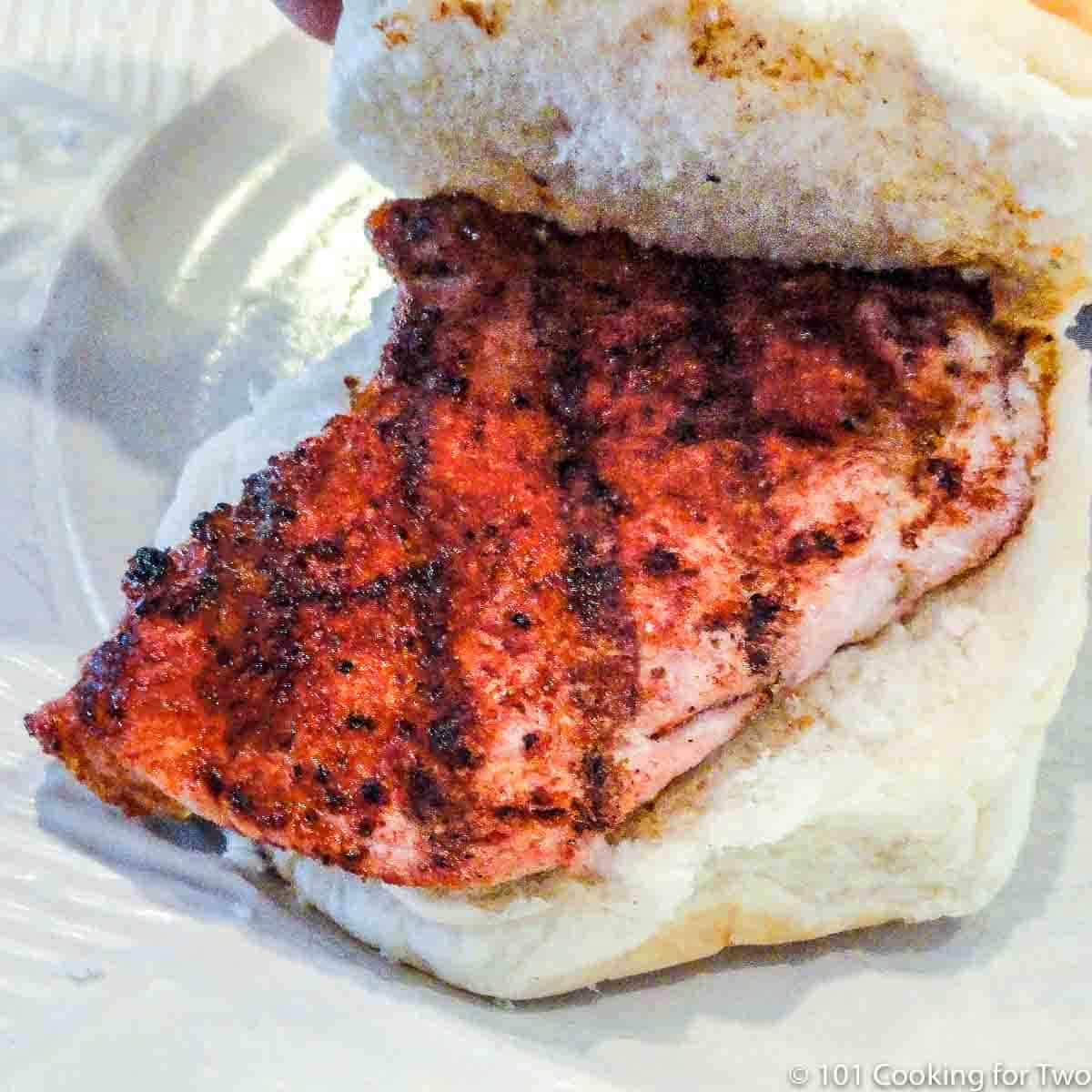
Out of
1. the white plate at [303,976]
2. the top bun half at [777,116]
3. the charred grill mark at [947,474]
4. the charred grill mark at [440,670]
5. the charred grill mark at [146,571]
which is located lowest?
the white plate at [303,976]

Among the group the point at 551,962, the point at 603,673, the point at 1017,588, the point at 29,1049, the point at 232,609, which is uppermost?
the point at 1017,588

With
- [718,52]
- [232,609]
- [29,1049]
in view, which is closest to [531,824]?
[232,609]

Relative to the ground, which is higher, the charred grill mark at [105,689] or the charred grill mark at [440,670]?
the charred grill mark at [440,670]

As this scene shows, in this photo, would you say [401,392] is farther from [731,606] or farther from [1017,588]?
[1017,588]

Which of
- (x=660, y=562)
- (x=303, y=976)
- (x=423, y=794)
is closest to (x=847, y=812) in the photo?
Result: (x=660, y=562)

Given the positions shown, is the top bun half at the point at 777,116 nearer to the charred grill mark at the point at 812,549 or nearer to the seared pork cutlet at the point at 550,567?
the seared pork cutlet at the point at 550,567

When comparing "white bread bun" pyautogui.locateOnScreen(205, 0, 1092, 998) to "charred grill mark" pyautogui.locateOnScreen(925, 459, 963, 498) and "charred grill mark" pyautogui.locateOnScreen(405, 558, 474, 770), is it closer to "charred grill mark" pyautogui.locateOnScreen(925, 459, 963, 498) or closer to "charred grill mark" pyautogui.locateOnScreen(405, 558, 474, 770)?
"charred grill mark" pyautogui.locateOnScreen(925, 459, 963, 498)

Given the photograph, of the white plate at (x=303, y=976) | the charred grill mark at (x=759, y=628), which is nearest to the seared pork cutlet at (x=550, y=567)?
the charred grill mark at (x=759, y=628)

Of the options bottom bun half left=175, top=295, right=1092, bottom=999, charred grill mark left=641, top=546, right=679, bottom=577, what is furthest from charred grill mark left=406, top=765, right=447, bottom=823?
charred grill mark left=641, top=546, right=679, bottom=577

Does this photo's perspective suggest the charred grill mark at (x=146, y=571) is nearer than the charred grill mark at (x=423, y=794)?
No
